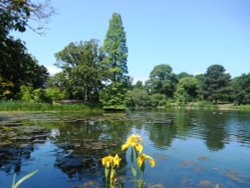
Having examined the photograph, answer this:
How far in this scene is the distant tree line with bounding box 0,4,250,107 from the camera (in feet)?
13.7

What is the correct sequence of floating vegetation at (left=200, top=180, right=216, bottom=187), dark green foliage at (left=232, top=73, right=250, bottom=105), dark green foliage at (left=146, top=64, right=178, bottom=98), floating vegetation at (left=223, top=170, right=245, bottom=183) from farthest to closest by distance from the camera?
dark green foliage at (left=146, top=64, right=178, bottom=98) < dark green foliage at (left=232, top=73, right=250, bottom=105) < floating vegetation at (left=223, top=170, right=245, bottom=183) < floating vegetation at (left=200, top=180, right=216, bottom=187)

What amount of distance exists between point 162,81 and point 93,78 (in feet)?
160

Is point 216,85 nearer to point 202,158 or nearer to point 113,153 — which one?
point 202,158

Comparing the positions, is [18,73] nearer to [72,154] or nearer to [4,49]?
[4,49]

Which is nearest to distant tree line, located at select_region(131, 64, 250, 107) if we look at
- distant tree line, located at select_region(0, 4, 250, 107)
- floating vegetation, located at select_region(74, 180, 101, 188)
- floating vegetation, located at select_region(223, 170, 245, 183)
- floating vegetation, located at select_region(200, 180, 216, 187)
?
distant tree line, located at select_region(0, 4, 250, 107)

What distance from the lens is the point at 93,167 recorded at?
727cm

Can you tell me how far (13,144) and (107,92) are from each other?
82.4ft

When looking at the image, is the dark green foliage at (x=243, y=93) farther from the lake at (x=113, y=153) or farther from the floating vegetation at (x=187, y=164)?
the floating vegetation at (x=187, y=164)

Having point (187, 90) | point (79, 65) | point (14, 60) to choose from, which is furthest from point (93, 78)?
point (187, 90)

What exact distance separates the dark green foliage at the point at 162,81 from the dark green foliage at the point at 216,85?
475 inches

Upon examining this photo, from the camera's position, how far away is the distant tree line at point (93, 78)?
417cm

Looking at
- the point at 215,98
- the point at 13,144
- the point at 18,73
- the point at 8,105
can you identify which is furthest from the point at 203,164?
the point at 215,98

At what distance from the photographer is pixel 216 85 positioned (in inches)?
2694

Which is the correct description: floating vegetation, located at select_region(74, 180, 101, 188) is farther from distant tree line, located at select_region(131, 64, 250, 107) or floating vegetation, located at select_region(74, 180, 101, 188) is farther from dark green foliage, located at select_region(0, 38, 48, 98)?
distant tree line, located at select_region(131, 64, 250, 107)
